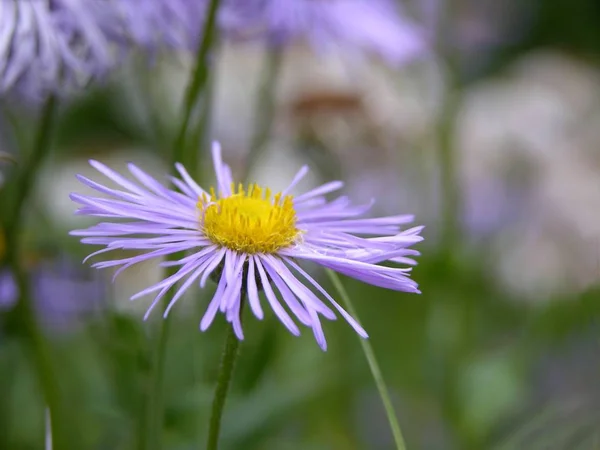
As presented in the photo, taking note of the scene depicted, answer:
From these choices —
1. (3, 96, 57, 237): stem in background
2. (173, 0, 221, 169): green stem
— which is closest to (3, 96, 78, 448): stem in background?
(3, 96, 57, 237): stem in background

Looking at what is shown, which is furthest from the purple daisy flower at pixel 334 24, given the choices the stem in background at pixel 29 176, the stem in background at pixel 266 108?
the stem in background at pixel 29 176

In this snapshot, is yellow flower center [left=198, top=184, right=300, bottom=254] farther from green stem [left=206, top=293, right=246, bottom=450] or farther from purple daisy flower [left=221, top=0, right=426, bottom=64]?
purple daisy flower [left=221, top=0, right=426, bottom=64]

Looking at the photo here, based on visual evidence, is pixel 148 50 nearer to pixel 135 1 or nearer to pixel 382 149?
pixel 135 1

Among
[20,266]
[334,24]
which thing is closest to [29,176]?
[20,266]

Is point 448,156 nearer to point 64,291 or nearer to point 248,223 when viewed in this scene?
point 64,291

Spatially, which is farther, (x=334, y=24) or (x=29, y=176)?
(x=334, y=24)

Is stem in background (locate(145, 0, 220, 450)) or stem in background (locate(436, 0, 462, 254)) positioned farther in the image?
stem in background (locate(436, 0, 462, 254))

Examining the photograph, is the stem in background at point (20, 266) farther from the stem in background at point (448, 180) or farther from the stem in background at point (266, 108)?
the stem in background at point (448, 180)
